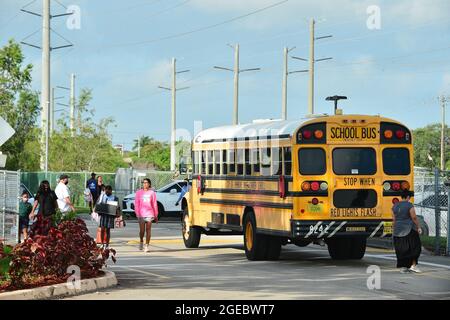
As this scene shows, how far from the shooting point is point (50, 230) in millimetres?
16516

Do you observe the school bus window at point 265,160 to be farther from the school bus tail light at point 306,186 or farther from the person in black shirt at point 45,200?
the person in black shirt at point 45,200

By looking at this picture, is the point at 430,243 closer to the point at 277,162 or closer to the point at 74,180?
the point at 277,162

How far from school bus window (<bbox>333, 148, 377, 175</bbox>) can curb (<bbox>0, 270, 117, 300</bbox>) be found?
19.0ft

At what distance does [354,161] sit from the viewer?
67.8ft

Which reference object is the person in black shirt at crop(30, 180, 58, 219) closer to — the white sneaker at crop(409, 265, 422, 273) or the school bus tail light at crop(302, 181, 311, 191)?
the school bus tail light at crop(302, 181, 311, 191)

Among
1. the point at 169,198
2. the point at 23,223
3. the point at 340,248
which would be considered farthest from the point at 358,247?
the point at 169,198

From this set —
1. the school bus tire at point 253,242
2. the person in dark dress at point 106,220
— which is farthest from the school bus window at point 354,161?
the person in dark dress at point 106,220

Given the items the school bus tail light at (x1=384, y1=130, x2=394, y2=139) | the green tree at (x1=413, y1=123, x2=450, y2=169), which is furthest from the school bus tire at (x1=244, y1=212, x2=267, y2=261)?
the green tree at (x1=413, y1=123, x2=450, y2=169)

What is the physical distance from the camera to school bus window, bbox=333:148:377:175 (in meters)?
20.6

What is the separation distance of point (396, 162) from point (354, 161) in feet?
2.96

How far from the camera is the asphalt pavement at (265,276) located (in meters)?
15.2

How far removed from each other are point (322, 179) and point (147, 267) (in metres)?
3.70

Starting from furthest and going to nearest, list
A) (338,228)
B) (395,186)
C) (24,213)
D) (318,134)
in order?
(24,213) → (395,186) → (318,134) → (338,228)
